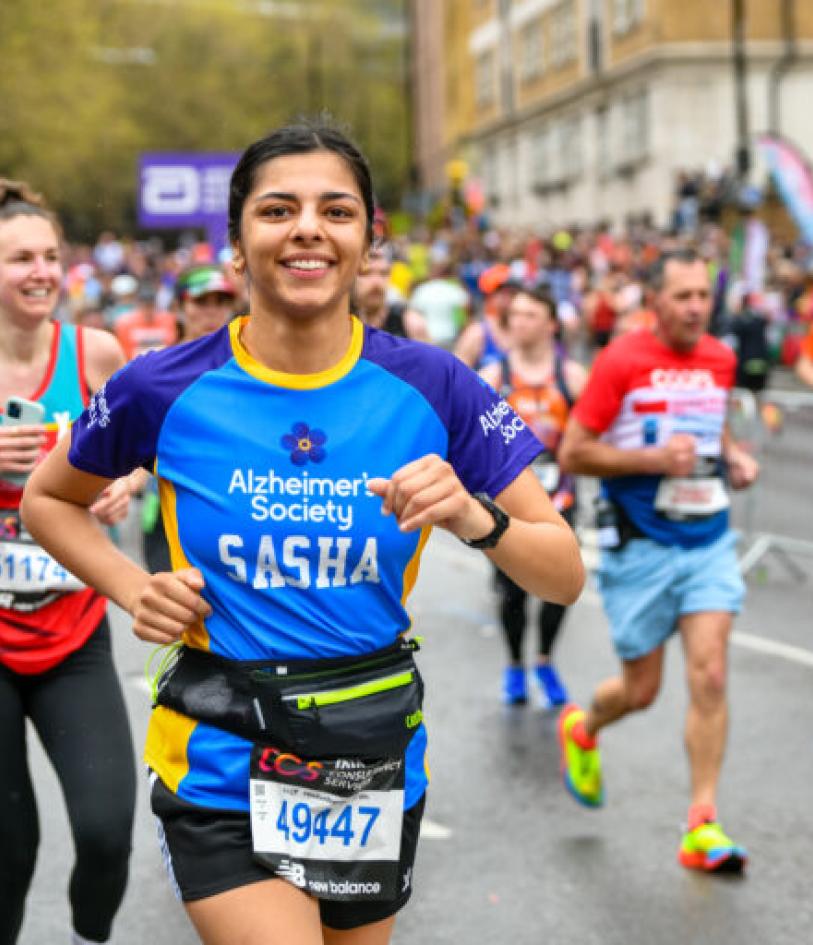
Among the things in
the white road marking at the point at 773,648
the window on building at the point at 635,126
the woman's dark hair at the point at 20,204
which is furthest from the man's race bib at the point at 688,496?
the window on building at the point at 635,126

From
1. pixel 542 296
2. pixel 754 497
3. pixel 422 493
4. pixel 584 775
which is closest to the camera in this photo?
pixel 422 493

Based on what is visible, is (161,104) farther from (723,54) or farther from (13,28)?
(723,54)

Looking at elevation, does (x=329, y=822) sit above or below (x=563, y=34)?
below

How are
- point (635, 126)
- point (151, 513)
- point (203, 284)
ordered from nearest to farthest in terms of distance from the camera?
point (203, 284)
point (151, 513)
point (635, 126)

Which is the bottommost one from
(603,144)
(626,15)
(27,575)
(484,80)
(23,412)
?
(27,575)

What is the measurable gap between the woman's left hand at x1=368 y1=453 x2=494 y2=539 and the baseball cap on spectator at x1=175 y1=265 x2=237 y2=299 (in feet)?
12.8

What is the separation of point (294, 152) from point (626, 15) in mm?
50051

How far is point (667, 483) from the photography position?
220 inches

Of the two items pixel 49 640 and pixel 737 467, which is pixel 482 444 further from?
pixel 737 467

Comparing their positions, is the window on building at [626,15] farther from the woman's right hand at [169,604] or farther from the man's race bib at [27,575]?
the woman's right hand at [169,604]

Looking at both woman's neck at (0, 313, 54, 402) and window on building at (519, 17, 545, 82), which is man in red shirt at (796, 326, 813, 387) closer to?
woman's neck at (0, 313, 54, 402)

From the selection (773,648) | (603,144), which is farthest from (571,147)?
(773,648)

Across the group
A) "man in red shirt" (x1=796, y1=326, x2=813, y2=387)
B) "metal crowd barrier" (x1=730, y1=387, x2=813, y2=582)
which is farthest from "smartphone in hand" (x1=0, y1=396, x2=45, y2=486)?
"metal crowd barrier" (x1=730, y1=387, x2=813, y2=582)

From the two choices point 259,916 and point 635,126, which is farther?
point 635,126
